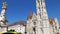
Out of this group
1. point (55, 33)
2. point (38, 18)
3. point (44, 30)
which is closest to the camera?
point (44, 30)

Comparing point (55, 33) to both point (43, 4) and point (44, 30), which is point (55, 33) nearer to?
point (44, 30)

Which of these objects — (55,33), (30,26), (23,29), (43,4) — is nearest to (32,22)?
(30,26)

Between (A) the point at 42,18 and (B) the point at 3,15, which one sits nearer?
(A) the point at 42,18

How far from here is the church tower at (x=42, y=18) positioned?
4866 cm

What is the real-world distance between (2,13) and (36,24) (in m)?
16.4

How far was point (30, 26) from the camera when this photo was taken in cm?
5131

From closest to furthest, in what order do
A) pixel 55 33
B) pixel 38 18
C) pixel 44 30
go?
pixel 44 30
pixel 38 18
pixel 55 33

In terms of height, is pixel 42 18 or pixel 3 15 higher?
pixel 3 15

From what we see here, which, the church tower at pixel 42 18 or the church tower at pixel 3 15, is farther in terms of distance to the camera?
the church tower at pixel 3 15

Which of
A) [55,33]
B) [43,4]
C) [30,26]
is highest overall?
[43,4]

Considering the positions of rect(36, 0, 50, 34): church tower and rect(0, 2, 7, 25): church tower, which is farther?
rect(0, 2, 7, 25): church tower

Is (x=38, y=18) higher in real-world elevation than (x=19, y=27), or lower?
higher

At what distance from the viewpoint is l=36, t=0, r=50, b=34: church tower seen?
48.7 m

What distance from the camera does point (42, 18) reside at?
167ft
